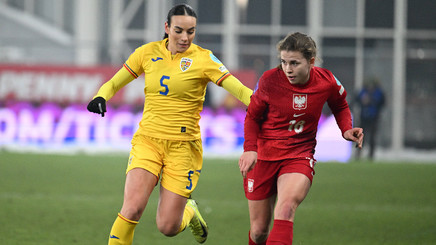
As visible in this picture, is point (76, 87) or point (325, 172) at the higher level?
point (76, 87)

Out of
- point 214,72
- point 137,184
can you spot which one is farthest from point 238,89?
point 137,184

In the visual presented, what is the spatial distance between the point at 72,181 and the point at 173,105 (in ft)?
24.2

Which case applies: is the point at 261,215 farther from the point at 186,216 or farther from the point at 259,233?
the point at 186,216

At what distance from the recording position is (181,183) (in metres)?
6.09

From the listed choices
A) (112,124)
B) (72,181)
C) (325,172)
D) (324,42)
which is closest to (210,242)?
(72,181)

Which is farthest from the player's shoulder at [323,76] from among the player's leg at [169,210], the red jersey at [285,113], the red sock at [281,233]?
the player's leg at [169,210]

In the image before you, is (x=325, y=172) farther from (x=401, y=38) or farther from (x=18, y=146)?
(x=401, y=38)

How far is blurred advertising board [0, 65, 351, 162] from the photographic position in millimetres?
19734

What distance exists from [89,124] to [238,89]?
14.2 metres

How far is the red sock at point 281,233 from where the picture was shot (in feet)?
16.8

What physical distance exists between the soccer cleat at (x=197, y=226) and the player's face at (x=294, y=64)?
6.64ft

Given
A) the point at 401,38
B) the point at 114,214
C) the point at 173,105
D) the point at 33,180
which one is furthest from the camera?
the point at 401,38

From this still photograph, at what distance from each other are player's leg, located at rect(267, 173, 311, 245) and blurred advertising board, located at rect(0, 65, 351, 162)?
1408cm

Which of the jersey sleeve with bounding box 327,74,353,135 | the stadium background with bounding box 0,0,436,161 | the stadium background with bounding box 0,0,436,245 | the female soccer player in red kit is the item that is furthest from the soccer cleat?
the stadium background with bounding box 0,0,436,161
